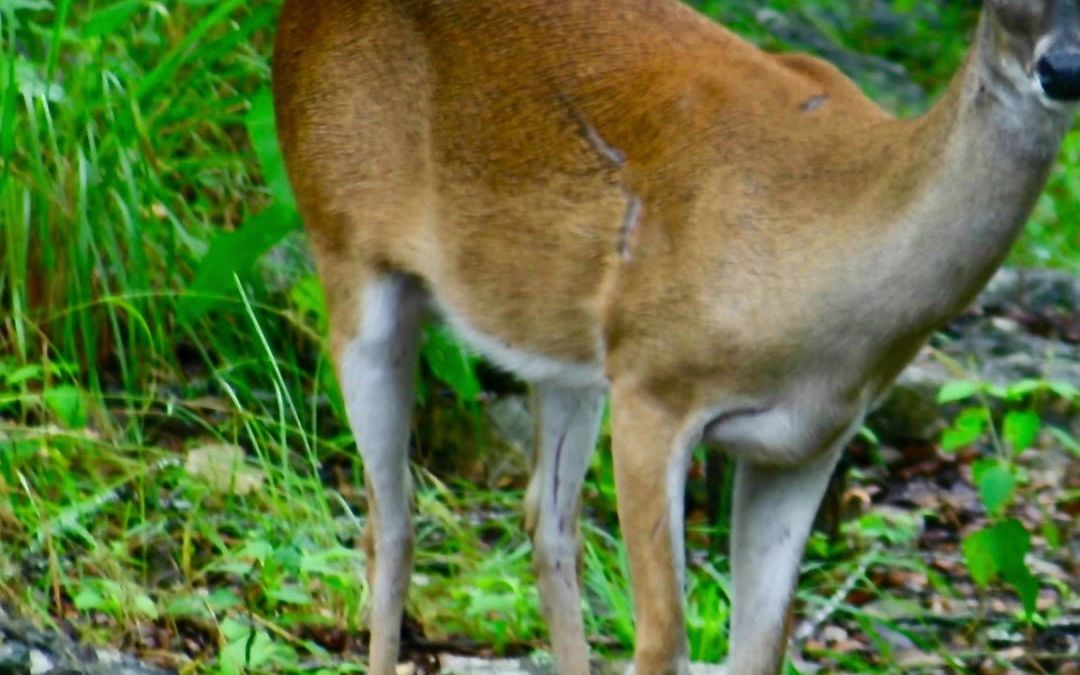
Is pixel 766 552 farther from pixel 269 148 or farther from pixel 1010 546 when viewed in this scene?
pixel 269 148

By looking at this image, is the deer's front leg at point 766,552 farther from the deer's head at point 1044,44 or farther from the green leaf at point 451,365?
the green leaf at point 451,365

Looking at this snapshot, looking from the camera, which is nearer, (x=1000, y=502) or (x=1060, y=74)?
(x=1060, y=74)

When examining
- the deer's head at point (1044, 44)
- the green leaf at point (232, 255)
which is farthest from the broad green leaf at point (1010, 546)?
the green leaf at point (232, 255)

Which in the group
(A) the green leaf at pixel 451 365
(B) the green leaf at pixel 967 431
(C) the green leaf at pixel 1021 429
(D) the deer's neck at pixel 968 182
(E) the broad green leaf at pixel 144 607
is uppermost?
(D) the deer's neck at pixel 968 182

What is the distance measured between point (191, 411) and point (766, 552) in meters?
2.42

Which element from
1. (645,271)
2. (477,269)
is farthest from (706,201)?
(477,269)

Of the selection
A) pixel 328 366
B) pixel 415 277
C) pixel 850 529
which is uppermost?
pixel 415 277

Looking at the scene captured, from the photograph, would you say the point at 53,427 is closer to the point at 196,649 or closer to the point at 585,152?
the point at 196,649

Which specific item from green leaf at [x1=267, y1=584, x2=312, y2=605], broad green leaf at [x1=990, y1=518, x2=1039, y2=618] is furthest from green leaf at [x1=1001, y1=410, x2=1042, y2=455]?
green leaf at [x1=267, y1=584, x2=312, y2=605]

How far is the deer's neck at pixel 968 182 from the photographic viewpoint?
4.00 m

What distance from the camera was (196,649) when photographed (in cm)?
578

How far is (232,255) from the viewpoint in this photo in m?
6.50

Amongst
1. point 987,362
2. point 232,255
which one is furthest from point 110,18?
point 987,362

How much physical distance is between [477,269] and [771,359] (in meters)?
1.07
